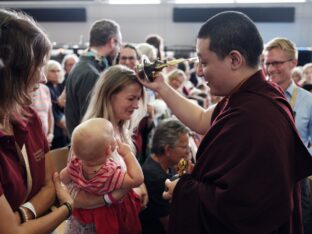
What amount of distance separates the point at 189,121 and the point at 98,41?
1.36 meters

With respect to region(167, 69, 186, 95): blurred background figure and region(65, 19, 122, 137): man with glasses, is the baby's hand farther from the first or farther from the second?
region(167, 69, 186, 95): blurred background figure

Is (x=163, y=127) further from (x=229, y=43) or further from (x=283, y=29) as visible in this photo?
(x=283, y=29)

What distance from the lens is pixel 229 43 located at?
1574 mm

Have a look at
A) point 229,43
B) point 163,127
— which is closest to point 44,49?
point 229,43

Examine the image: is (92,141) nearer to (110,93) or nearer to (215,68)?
(110,93)

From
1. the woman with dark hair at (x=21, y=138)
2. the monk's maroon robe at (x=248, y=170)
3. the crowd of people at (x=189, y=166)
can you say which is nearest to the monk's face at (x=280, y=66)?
the crowd of people at (x=189, y=166)

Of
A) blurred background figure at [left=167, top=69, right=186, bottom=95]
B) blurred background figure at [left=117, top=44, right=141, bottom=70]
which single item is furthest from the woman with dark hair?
blurred background figure at [left=167, top=69, right=186, bottom=95]

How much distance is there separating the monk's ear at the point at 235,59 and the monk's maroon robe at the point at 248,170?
8 cm

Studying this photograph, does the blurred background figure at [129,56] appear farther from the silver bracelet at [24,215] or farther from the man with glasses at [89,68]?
the silver bracelet at [24,215]

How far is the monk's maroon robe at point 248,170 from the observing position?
1.43 m

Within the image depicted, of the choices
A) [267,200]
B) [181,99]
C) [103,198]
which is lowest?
[103,198]

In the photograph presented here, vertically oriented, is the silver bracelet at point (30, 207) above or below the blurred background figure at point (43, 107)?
above

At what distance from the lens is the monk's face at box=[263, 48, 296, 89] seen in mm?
2979

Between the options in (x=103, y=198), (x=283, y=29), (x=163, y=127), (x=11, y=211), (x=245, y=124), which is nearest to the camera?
(x=11, y=211)
